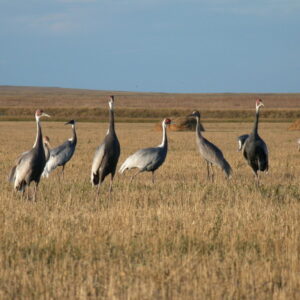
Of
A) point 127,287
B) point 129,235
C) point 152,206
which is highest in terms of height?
point 152,206

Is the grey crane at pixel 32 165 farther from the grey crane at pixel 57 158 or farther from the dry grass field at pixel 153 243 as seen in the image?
the grey crane at pixel 57 158

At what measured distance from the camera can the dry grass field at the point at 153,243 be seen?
16.2 feet

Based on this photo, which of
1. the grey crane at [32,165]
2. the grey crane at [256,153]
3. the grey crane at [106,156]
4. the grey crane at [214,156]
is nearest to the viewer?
the grey crane at [32,165]

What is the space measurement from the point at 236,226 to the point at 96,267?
2199mm

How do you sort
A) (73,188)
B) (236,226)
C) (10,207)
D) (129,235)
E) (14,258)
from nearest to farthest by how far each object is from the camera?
(14,258)
(129,235)
(236,226)
(10,207)
(73,188)

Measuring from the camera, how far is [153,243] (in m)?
6.44

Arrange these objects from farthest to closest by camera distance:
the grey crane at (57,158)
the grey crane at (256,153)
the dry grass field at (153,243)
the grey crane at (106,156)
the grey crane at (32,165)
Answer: the grey crane at (57,158) < the grey crane at (256,153) < the grey crane at (106,156) < the grey crane at (32,165) < the dry grass field at (153,243)

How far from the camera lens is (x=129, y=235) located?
675 centimetres

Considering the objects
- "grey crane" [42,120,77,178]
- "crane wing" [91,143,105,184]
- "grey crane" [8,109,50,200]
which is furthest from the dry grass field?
"grey crane" [42,120,77,178]

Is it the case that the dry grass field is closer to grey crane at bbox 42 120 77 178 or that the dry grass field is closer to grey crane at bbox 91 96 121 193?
grey crane at bbox 91 96 121 193

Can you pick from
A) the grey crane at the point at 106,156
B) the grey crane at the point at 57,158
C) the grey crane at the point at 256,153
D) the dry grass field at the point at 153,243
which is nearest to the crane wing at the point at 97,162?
the grey crane at the point at 106,156

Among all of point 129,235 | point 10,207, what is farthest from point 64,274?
point 10,207

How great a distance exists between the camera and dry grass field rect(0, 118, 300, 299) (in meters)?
4.94

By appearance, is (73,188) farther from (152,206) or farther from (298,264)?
(298,264)
